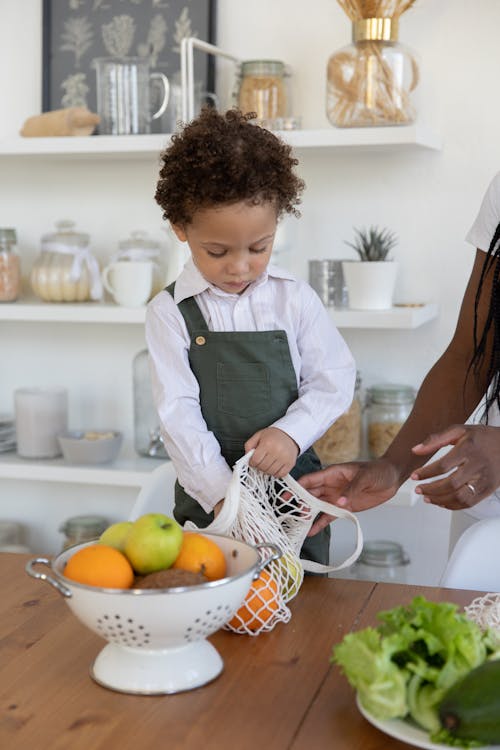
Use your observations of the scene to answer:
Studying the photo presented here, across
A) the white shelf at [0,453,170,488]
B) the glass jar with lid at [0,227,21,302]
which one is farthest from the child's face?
the glass jar with lid at [0,227,21,302]

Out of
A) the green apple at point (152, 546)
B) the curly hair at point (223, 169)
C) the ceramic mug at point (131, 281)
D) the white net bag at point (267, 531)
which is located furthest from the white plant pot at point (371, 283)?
the green apple at point (152, 546)

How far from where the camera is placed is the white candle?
2504 mm

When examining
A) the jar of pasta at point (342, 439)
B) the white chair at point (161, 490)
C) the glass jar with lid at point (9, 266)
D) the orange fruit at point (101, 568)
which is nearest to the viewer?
the orange fruit at point (101, 568)

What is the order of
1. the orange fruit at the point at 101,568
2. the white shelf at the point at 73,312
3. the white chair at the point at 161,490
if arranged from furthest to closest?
1. the white shelf at the point at 73,312
2. the white chair at the point at 161,490
3. the orange fruit at the point at 101,568

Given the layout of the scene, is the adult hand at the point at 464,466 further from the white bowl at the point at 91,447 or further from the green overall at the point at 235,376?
the white bowl at the point at 91,447

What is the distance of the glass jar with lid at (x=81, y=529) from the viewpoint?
2.53 m

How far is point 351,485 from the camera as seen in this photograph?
4.43ft

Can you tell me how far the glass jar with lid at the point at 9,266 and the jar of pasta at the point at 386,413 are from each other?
91 centimetres

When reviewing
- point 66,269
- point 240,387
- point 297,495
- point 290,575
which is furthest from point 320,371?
point 66,269

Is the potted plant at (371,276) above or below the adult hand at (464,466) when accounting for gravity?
above

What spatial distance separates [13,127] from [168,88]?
51cm

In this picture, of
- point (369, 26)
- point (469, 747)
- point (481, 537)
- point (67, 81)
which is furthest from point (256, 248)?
point (67, 81)

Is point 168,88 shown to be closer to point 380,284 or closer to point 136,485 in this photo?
point 380,284

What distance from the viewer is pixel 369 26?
2094mm
